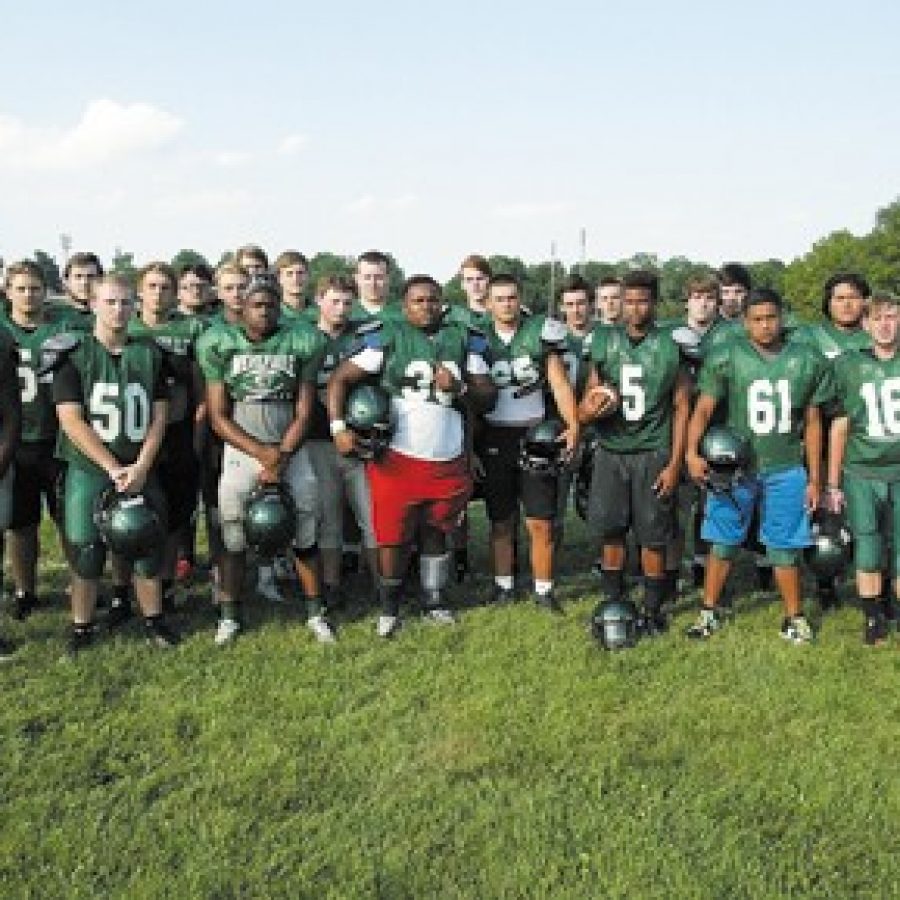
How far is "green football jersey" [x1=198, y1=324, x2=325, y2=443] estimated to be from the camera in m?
6.13

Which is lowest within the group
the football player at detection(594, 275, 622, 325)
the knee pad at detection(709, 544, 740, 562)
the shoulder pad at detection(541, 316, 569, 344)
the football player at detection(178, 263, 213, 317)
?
the knee pad at detection(709, 544, 740, 562)

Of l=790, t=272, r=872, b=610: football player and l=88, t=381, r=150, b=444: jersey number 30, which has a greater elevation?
l=790, t=272, r=872, b=610: football player

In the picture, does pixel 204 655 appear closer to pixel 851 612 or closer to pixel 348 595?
pixel 348 595

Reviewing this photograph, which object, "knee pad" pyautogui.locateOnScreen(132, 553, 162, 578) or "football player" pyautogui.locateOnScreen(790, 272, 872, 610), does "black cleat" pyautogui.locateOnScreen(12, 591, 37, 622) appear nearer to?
"knee pad" pyautogui.locateOnScreen(132, 553, 162, 578)

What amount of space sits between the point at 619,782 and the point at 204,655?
2643 millimetres

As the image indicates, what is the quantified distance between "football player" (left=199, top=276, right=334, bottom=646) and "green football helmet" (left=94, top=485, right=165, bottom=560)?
56 centimetres

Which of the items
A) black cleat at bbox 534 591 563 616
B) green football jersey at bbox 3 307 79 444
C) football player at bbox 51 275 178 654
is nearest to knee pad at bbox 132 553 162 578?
football player at bbox 51 275 178 654

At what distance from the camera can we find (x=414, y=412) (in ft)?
21.1

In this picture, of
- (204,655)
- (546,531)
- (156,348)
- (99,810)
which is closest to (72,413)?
(156,348)

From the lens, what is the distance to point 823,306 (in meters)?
7.53

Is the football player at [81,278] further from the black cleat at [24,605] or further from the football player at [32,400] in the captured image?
the black cleat at [24,605]

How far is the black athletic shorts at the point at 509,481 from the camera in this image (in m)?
6.96

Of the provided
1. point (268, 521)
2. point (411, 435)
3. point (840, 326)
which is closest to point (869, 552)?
point (840, 326)

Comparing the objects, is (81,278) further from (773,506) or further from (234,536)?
(773,506)
